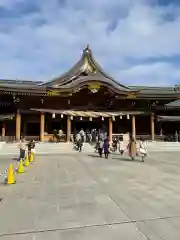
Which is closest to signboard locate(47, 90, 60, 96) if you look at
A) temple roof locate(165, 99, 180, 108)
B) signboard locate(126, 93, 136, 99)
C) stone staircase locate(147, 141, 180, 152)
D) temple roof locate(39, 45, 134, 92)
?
temple roof locate(39, 45, 134, 92)

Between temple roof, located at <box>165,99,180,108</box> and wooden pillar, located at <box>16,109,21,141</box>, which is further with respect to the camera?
temple roof, located at <box>165,99,180,108</box>

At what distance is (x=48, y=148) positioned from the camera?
2356cm

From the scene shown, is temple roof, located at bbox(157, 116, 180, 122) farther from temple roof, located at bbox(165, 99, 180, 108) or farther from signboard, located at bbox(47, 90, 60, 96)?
signboard, located at bbox(47, 90, 60, 96)

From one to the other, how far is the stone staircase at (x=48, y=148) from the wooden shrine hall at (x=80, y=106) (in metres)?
2.70

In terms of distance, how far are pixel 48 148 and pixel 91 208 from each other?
58.7 feet

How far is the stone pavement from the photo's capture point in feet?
15.2

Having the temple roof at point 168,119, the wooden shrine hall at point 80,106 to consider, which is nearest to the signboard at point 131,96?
the wooden shrine hall at point 80,106

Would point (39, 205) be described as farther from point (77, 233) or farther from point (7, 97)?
point (7, 97)

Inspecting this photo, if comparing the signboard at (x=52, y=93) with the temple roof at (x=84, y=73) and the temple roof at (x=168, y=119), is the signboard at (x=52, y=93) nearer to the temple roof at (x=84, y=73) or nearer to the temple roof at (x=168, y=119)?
the temple roof at (x=84, y=73)

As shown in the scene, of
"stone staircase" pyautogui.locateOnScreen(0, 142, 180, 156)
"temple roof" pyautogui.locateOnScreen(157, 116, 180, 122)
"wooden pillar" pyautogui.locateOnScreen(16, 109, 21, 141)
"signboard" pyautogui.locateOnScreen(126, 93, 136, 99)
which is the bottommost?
"stone staircase" pyautogui.locateOnScreen(0, 142, 180, 156)

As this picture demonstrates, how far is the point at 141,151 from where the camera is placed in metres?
15.5

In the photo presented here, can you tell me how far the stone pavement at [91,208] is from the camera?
4633 mm

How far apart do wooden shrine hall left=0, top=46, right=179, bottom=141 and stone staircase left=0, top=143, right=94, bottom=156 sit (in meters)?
2.70

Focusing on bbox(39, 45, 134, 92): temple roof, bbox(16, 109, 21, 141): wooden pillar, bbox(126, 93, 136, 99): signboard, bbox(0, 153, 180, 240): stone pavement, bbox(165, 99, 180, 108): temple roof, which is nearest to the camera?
bbox(0, 153, 180, 240): stone pavement
